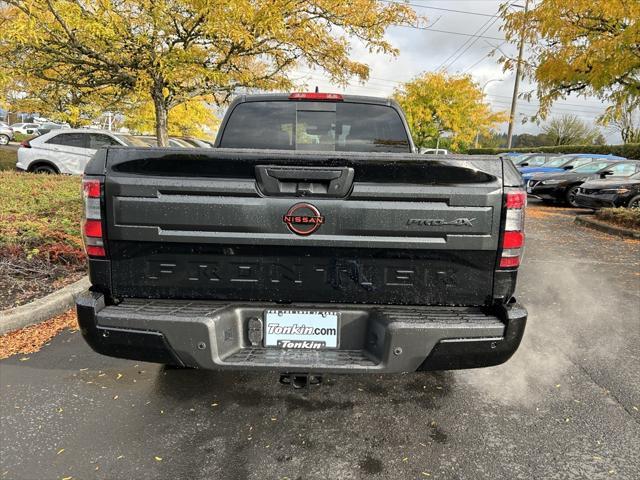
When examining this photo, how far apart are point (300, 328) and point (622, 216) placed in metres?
10.6

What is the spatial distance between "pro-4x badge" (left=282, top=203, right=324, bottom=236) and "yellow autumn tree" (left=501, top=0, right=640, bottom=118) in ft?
28.2

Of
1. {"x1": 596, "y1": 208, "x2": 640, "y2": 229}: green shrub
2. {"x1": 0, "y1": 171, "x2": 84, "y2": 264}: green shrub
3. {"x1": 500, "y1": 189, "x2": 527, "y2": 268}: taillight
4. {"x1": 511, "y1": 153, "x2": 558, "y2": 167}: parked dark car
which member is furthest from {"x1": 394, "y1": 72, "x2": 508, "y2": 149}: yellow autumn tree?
{"x1": 500, "y1": 189, "x2": 527, "y2": 268}: taillight

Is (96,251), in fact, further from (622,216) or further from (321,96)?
(622,216)

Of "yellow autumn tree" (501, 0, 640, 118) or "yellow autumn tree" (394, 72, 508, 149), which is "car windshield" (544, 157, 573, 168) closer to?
"yellow autumn tree" (501, 0, 640, 118)

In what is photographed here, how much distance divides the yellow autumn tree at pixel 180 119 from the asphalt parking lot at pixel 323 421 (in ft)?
49.3

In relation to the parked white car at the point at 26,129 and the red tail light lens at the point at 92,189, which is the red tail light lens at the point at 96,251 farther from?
the parked white car at the point at 26,129

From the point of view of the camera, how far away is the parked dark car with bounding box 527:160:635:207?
47.3ft

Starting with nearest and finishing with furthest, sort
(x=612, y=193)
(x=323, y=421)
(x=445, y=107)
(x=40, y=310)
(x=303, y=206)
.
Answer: (x=303, y=206) → (x=323, y=421) → (x=40, y=310) → (x=612, y=193) → (x=445, y=107)

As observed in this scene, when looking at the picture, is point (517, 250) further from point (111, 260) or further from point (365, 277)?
point (111, 260)

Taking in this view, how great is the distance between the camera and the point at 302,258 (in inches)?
92.6

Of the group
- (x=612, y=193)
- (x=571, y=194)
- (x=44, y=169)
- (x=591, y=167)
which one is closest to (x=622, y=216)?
(x=612, y=193)

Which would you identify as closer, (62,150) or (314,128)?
(314,128)

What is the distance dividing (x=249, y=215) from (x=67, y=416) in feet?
5.75

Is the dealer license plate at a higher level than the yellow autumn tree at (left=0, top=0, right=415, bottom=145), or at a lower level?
lower
